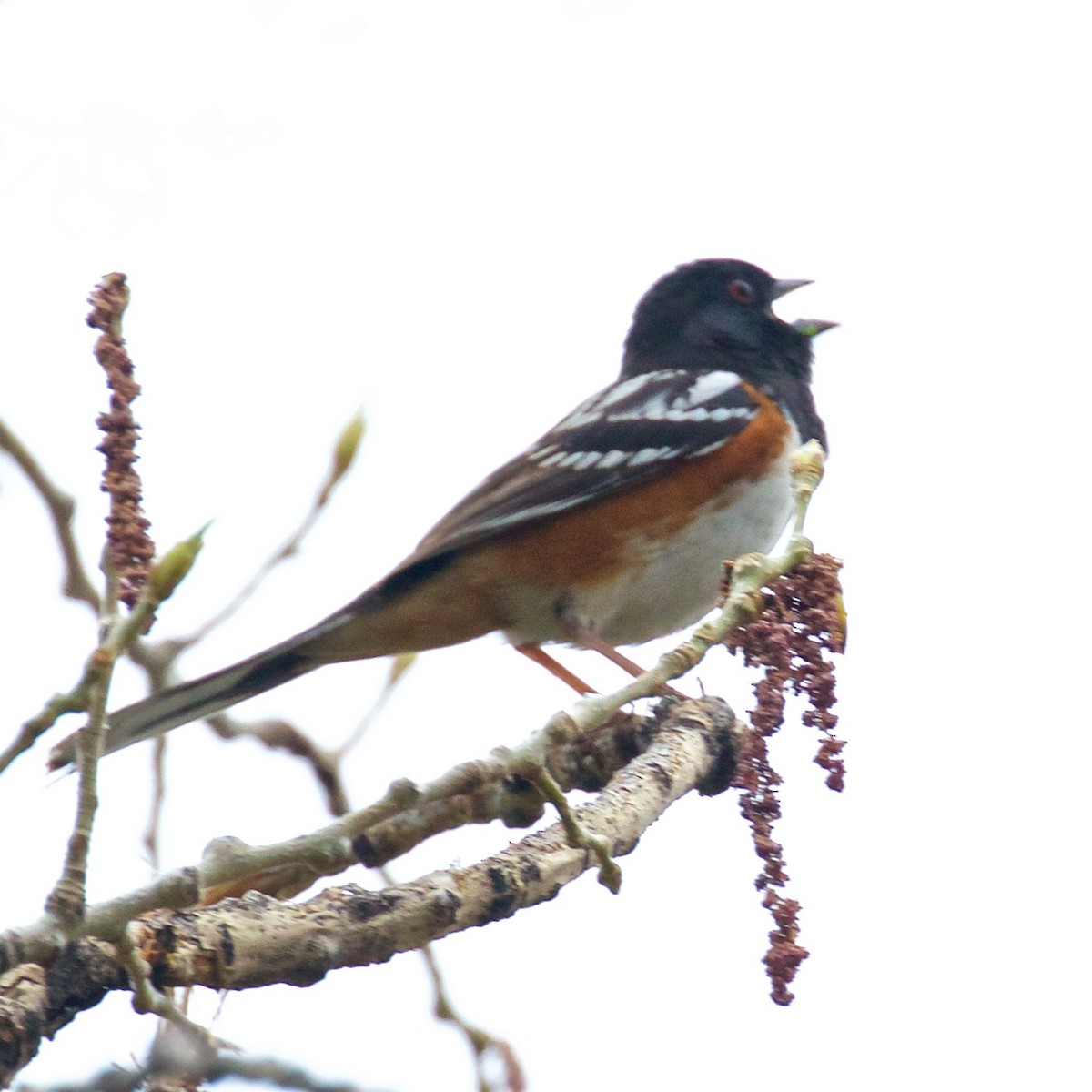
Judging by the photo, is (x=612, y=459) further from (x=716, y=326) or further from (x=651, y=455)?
→ (x=716, y=326)

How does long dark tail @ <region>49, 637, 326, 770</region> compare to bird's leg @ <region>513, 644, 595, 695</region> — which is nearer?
long dark tail @ <region>49, 637, 326, 770</region>

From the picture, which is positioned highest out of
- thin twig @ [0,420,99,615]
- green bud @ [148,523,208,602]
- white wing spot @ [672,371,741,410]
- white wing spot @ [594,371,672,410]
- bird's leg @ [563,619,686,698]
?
white wing spot @ [594,371,672,410]

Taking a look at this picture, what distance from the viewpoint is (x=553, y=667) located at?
16.5 feet

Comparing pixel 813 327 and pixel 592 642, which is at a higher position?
pixel 813 327

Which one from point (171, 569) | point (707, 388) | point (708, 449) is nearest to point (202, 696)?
point (708, 449)

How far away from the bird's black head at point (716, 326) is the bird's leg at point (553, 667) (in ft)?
4.20

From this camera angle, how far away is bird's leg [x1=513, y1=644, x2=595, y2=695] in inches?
198

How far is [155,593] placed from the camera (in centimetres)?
162

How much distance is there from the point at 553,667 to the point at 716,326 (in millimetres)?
1689

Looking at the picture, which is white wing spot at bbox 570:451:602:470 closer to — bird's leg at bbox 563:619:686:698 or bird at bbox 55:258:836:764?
bird at bbox 55:258:836:764

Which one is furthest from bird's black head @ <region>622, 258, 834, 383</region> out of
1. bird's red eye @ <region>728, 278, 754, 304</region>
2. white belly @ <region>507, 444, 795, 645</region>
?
white belly @ <region>507, 444, 795, 645</region>

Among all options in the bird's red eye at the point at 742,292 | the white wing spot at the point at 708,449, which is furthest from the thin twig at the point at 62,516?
the bird's red eye at the point at 742,292

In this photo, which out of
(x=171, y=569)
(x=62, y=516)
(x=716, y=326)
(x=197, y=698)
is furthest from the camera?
(x=716, y=326)

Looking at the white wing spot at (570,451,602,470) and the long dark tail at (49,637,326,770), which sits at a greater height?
the white wing spot at (570,451,602,470)
